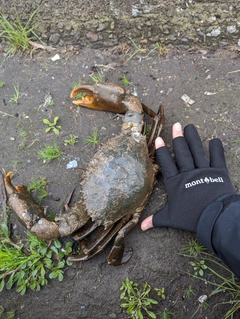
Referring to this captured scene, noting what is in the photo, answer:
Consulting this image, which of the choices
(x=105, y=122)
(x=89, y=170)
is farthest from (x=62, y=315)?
(x=105, y=122)

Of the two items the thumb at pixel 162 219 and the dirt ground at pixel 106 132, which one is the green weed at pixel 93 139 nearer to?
the dirt ground at pixel 106 132

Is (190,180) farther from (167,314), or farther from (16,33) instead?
(16,33)

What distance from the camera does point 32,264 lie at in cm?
249

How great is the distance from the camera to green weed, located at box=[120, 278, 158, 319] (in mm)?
2367

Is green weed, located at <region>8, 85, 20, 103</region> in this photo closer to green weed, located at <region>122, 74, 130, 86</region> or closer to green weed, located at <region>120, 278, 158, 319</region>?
green weed, located at <region>122, 74, 130, 86</region>

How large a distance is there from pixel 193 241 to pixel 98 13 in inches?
88.5

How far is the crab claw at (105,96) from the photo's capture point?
2.69 metres

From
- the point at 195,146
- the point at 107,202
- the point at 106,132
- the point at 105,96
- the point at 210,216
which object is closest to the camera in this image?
the point at 210,216

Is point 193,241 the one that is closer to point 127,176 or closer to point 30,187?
point 127,176

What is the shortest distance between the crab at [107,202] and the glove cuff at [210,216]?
19.0 inches

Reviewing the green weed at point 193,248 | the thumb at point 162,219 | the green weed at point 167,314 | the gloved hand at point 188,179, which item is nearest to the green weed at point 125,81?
the gloved hand at point 188,179

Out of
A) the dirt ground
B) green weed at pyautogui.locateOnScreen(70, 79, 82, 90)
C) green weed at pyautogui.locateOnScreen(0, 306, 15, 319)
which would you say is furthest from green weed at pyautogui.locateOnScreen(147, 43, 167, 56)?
green weed at pyautogui.locateOnScreen(0, 306, 15, 319)

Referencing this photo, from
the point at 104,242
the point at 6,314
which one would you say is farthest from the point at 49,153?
the point at 6,314

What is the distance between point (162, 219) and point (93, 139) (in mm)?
951
